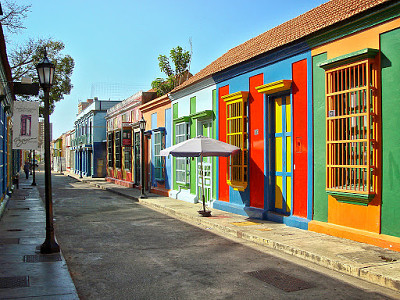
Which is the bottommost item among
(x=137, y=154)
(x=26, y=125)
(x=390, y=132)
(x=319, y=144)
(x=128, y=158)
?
(x=128, y=158)

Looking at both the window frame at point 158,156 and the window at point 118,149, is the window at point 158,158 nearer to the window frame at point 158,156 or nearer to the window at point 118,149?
the window frame at point 158,156

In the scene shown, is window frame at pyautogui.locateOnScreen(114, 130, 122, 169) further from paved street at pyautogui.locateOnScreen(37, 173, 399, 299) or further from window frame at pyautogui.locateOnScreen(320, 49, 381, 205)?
window frame at pyautogui.locateOnScreen(320, 49, 381, 205)

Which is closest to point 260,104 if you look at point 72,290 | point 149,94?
point 72,290

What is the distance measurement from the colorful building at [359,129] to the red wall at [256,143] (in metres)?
2.09

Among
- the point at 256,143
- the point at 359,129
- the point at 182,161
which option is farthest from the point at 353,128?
the point at 182,161

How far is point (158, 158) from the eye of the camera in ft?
63.8

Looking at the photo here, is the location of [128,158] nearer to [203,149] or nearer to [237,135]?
[237,135]

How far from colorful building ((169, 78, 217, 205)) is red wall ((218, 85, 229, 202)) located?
1.36 ft

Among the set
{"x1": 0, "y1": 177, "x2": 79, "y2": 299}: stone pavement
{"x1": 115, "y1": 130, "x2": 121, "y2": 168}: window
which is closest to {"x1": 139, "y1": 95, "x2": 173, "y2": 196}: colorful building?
{"x1": 115, "y1": 130, "x2": 121, "y2": 168}: window

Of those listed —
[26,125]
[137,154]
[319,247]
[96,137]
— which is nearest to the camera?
[319,247]

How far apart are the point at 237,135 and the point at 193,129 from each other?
3.76 m

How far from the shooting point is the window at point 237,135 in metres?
11.3

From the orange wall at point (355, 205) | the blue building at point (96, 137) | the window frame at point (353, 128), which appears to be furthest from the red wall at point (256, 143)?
the blue building at point (96, 137)

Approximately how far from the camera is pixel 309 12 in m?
11.6
